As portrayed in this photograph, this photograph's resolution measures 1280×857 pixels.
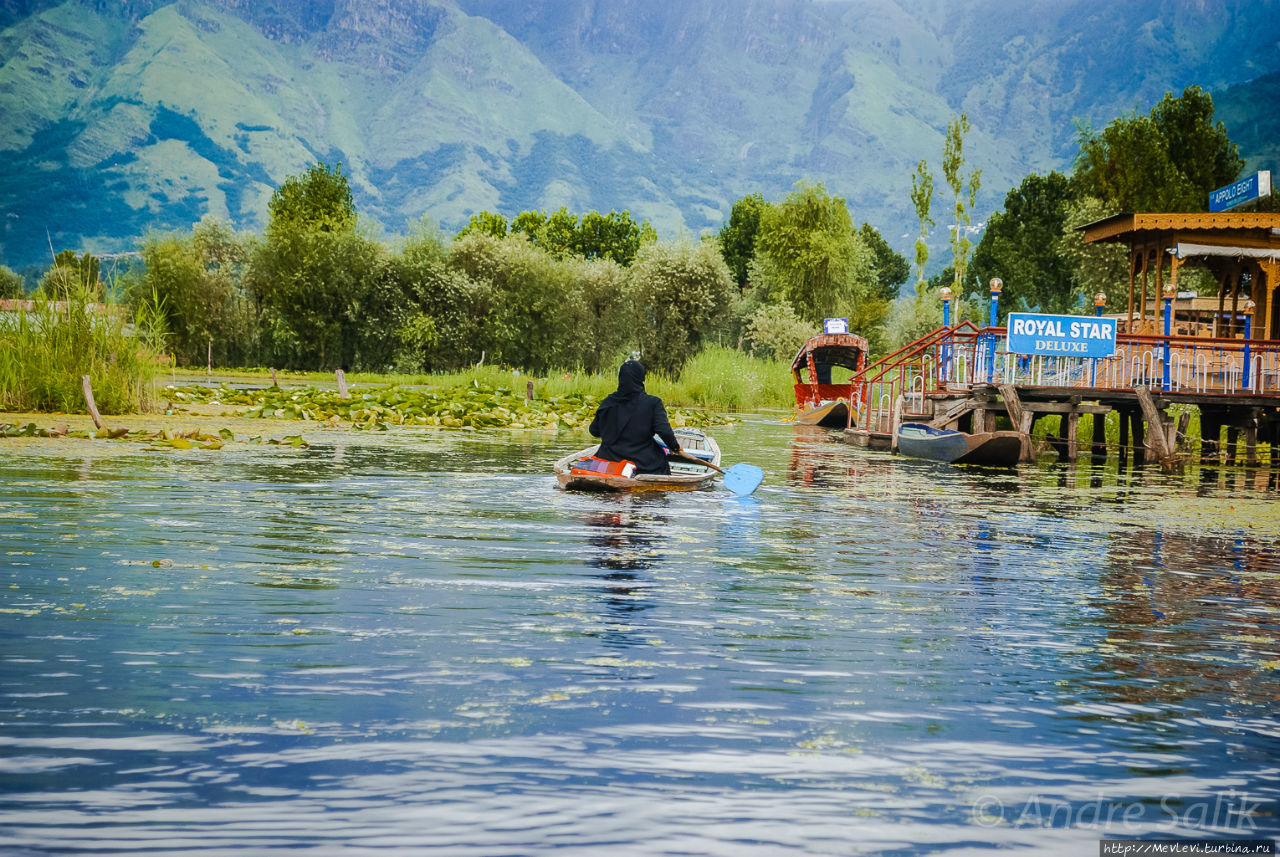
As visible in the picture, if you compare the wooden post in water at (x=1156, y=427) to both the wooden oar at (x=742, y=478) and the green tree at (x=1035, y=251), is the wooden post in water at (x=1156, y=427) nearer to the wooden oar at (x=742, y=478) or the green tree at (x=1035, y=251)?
the wooden oar at (x=742, y=478)

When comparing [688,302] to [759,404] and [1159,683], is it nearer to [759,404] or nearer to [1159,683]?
[759,404]

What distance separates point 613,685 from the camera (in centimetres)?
604

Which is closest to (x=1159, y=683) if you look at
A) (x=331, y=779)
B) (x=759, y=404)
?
(x=331, y=779)

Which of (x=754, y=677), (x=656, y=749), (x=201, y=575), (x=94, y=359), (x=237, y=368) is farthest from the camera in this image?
(x=237, y=368)

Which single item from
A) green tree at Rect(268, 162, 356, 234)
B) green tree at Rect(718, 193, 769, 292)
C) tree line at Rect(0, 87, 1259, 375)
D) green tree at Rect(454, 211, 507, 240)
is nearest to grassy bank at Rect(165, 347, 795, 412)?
tree line at Rect(0, 87, 1259, 375)

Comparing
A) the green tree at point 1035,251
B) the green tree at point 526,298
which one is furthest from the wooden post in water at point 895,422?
the green tree at point 1035,251

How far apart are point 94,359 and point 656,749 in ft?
73.0

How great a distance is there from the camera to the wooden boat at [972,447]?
23547 mm

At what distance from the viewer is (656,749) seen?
5062 millimetres

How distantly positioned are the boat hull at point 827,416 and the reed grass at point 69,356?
20.5 m

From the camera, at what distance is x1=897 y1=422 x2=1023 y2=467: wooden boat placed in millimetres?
23547

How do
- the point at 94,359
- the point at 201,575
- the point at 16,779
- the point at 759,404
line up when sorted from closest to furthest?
the point at 16,779, the point at 201,575, the point at 94,359, the point at 759,404

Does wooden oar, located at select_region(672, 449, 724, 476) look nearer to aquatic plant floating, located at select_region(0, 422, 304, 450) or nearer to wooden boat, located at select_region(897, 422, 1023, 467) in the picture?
aquatic plant floating, located at select_region(0, 422, 304, 450)

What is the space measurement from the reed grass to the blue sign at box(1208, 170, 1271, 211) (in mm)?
23244
